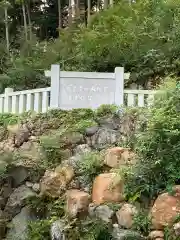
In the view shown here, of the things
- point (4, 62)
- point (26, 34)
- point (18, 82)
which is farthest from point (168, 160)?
point (26, 34)

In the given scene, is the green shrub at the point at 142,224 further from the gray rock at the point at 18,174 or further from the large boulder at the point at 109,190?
the gray rock at the point at 18,174

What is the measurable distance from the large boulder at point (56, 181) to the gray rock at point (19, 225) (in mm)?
387

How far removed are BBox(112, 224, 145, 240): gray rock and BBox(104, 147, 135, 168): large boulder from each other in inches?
39.3

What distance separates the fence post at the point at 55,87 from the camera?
25.5 ft

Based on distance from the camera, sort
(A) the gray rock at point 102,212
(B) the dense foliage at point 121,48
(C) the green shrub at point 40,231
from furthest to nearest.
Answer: (B) the dense foliage at point 121,48 < (C) the green shrub at point 40,231 < (A) the gray rock at point 102,212

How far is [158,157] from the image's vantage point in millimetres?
5781

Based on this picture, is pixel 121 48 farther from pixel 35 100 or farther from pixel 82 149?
pixel 82 149

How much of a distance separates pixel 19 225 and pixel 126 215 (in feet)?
5.64

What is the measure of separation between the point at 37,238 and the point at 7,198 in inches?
40.2

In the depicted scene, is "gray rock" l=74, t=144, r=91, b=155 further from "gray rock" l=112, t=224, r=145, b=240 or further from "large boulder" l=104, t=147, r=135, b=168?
"gray rock" l=112, t=224, r=145, b=240

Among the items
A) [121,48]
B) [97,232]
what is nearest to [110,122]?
[97,232]

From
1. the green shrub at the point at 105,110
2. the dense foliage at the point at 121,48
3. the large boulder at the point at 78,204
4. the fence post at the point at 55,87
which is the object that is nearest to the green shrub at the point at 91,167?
the large boulder at the point at 78,204

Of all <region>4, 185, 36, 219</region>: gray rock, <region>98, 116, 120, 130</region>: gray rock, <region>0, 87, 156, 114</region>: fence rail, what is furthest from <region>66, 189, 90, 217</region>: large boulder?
<region>0, 87, 156, 114</region>: fence rail

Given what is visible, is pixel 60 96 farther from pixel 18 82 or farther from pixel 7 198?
pixel 18 82
